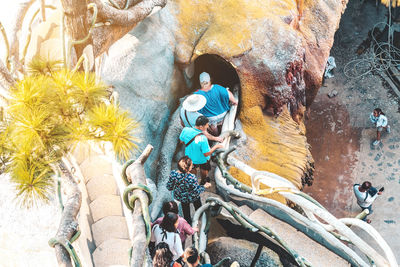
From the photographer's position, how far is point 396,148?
891 cm

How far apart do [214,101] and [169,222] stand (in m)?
2.53

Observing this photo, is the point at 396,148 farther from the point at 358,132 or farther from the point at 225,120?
the point at 225,120

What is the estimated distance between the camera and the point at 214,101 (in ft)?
18.2

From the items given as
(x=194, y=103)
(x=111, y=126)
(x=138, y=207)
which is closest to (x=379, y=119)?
(x=194, y=103)

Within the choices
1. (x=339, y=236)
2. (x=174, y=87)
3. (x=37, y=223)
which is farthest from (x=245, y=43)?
(x=37, y=223)

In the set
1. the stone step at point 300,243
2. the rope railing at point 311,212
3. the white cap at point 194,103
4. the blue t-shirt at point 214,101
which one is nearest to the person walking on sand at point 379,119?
the blue t-shirt at point 214,101

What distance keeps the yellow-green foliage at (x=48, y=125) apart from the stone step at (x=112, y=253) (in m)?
0.57

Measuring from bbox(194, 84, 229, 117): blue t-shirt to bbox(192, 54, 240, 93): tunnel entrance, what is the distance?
3.75ft

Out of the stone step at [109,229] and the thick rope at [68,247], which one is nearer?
the thick rope at [68,247]

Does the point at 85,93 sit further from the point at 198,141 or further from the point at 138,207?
the point at 198,141

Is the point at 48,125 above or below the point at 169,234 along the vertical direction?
above

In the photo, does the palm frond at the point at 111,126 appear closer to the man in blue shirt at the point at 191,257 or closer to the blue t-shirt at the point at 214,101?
the man in blue shirt at the point at 191,257

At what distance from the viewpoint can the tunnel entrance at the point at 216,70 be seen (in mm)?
6941

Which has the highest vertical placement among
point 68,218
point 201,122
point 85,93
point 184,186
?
point 85,93
